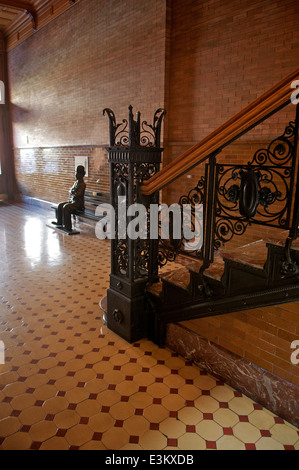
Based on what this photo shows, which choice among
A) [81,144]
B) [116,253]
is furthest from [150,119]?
[116,253]

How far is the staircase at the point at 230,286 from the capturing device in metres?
2.33

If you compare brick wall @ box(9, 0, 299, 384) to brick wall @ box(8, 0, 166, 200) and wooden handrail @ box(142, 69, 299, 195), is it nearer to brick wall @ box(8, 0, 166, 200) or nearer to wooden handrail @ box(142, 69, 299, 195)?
brick wall @ box(8, 0, 166, 200)

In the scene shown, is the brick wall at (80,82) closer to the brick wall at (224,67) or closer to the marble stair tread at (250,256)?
the brick wall at (224,67)

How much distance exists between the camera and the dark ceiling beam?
1089 centimetres

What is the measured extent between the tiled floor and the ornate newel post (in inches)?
11.9

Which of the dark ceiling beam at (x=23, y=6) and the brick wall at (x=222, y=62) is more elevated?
the dark ceiling beam at (x=23, y=6)

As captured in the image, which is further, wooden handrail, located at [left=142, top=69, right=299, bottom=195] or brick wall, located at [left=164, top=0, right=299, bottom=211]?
brick wall, located at [left=164, top=0, right=299, bottom=211]

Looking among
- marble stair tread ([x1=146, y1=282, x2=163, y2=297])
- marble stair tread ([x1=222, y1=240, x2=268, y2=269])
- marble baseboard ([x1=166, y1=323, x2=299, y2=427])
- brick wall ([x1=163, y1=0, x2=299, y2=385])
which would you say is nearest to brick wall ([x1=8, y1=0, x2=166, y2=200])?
brick wall ([x1=163, y1=0, x2=299, y2=385])

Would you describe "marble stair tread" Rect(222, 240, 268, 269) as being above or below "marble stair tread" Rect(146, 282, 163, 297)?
→ above

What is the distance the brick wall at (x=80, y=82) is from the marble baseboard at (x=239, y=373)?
196 inches

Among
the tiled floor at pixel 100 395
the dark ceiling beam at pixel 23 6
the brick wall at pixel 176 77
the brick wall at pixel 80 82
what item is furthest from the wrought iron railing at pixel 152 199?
the dark ceiling beam at pixel 23 6

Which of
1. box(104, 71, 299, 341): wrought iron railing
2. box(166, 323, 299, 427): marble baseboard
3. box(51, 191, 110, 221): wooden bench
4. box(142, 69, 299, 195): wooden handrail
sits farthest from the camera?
box(51, 191, 110, 221): wooden bench
